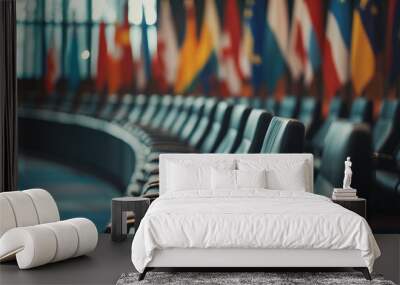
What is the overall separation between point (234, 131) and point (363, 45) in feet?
5.13

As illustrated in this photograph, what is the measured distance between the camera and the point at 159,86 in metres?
7.64

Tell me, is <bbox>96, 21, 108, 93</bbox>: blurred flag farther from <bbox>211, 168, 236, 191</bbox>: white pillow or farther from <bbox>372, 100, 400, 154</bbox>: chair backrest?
<bbox>372, 100, 400, 154</bbox>: chair backrest

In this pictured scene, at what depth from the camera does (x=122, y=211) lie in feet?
23.0

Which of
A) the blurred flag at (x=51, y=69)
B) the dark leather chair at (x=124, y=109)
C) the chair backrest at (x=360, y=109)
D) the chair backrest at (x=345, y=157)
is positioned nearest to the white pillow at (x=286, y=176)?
the chair backrest at (x=345, y=157)

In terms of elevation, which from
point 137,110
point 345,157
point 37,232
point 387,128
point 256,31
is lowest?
point 37,232

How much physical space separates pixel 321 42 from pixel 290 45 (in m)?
0.31

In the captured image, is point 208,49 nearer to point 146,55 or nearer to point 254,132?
point 146,55

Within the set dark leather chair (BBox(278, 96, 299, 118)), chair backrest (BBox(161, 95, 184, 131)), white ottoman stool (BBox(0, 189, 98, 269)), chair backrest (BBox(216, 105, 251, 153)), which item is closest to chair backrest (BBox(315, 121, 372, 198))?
dark leather chair (BBox(278, 96, 299, 118))

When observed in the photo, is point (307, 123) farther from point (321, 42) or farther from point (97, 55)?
point (97, 55)

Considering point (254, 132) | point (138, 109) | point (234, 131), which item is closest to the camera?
point (254, 132)

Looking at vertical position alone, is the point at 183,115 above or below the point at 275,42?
below

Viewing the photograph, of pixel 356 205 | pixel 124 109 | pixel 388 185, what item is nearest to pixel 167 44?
pixel 124 109

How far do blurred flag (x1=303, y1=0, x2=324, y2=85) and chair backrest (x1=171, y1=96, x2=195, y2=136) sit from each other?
1190 millimetres

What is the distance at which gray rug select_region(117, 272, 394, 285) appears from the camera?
5164mm
